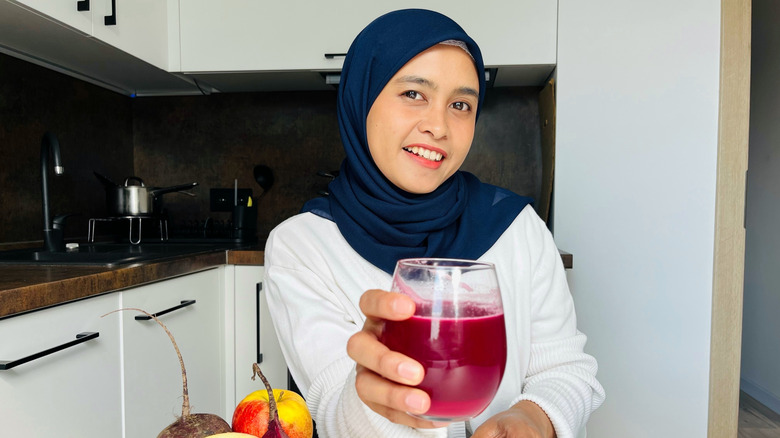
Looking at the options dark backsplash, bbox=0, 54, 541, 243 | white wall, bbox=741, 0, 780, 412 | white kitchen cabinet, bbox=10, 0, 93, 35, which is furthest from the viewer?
white wall, bbox=741, 0, 780, 412

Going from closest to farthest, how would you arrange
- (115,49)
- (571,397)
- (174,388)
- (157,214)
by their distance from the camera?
(571,397) → (174,388) → (115,49) → (157,214)

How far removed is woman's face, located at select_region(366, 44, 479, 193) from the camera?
0.90m

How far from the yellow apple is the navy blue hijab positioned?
0.46 m

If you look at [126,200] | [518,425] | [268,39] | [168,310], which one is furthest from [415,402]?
[268,39]

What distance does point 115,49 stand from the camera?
1838mm

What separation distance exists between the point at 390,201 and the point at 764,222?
3.55 m

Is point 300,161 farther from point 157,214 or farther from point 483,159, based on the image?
point 483,159

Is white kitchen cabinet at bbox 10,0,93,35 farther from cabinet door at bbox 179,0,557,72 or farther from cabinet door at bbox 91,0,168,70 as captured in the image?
cabinet door at bbox 179,0,557,72

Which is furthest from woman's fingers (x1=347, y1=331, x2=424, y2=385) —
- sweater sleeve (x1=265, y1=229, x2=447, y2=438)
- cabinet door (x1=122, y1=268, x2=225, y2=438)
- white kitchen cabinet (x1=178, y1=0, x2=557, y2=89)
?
white kitchen cabinet (x1=178, y1=0, x2=557, y2=89)

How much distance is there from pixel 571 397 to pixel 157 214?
2103 mm

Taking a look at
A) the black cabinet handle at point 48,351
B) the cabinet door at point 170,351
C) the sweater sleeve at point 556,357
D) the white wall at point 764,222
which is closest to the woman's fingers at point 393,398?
the sweater sleeve at point 556,357

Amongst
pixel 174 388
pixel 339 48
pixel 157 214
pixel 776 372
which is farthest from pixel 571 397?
pixel 776 372

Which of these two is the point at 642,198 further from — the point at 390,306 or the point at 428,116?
the point at 390,306

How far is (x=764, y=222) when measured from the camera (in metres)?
3.62
